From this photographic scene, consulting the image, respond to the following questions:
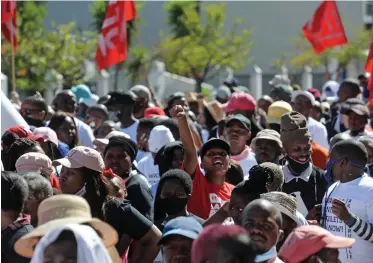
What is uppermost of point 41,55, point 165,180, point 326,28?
point 165,180

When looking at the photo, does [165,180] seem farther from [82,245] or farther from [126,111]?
[126,111]

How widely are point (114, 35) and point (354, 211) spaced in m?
9.46

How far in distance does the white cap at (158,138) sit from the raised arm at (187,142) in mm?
1462

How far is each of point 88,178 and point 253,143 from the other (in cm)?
220

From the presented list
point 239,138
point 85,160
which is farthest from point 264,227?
point 239,138

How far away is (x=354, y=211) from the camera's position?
24.8ft

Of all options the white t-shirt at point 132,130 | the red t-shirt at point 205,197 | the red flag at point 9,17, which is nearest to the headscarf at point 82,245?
the red t-shirt at point 205,197

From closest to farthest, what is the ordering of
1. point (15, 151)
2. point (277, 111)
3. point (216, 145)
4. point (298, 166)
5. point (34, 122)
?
point (216, 145) < point (15, 151) < point (298, 166) < point (277, 111) < point (34, 122)

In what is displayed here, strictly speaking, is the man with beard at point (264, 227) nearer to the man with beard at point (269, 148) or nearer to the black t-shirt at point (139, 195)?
the black t-shirt at point (139, 195)

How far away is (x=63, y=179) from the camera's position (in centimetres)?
737

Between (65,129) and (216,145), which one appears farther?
(65,129)

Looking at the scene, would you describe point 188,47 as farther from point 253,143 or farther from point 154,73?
point 253,143

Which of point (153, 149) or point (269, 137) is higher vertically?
point (269, 137)

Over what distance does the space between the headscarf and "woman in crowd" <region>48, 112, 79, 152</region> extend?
6.00 m
